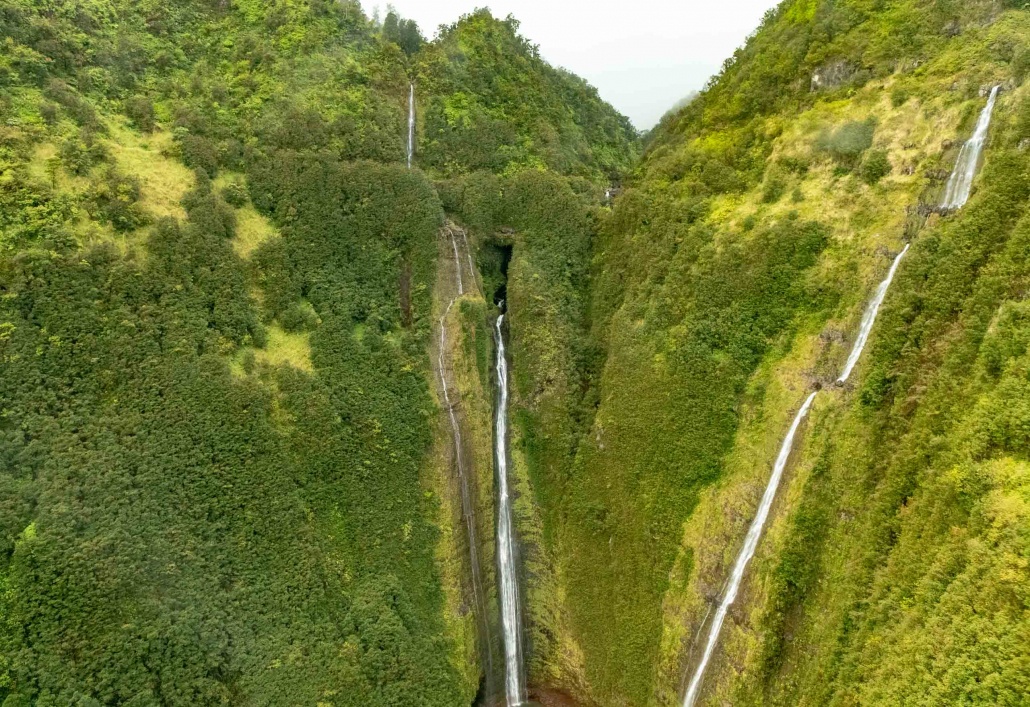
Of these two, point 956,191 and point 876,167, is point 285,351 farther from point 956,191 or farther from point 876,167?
point 956,191

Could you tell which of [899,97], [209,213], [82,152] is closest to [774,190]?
[899,97]

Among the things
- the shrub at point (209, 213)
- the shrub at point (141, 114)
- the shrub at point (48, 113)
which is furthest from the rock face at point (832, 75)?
the shrub at point (48, 113)

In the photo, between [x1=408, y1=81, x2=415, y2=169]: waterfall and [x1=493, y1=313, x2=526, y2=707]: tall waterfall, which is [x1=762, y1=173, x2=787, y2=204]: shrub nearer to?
[x1=493, y1=313, x2=526, y2=707]: tall waterfall

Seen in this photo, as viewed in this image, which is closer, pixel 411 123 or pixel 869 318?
pixel 869 318

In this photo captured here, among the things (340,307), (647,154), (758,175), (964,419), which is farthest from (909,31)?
(340,307)

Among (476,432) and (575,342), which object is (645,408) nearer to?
(575,342)

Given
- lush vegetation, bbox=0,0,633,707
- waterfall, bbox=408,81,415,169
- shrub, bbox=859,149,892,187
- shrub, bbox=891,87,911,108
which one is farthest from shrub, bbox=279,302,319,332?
shrub, bbox=891,87,911,108
